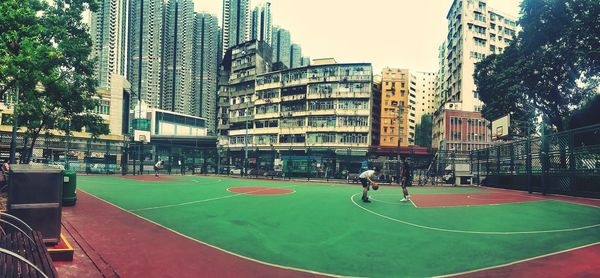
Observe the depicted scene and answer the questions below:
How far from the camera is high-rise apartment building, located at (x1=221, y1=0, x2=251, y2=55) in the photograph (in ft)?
391

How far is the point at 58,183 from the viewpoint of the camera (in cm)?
628

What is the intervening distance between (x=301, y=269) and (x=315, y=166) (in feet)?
99.9

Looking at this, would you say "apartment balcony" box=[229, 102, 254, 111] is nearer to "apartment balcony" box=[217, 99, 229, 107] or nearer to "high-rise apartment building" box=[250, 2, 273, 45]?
"apartment balcony" box=[217, 99, 229, 107]

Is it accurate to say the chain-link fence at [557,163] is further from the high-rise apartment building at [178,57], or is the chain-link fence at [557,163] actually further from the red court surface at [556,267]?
the high-rise apartment building at [178,57]

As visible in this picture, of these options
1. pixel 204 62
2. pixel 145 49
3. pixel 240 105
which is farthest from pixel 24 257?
pixel 204 62

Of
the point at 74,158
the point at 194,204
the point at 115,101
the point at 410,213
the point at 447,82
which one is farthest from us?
the point at 447,82

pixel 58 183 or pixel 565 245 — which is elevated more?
pixel 58 183

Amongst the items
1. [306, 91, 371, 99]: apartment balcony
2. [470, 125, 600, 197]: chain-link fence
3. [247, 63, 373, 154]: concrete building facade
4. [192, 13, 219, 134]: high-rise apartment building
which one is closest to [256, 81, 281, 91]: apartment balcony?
[247, 63, 373, 154]: concrete building facade

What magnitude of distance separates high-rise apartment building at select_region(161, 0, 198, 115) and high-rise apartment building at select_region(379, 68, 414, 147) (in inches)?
3081

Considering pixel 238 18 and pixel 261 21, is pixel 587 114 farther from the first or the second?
pixel 261 21

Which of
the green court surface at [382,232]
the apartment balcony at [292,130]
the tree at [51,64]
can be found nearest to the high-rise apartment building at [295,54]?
the apartment balcony at [292,130]

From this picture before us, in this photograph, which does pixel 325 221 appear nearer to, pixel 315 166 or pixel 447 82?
pixel 315 166

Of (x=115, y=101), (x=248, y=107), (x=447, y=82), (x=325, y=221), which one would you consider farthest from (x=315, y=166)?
(x=447, y=82)

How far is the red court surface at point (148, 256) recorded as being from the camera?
5.39 metres
